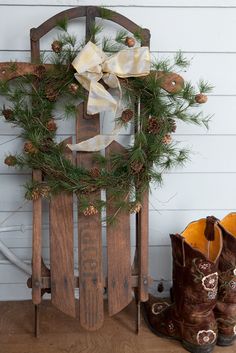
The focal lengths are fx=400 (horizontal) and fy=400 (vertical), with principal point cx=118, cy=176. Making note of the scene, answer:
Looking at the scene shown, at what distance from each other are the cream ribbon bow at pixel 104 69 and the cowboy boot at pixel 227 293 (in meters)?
0.47

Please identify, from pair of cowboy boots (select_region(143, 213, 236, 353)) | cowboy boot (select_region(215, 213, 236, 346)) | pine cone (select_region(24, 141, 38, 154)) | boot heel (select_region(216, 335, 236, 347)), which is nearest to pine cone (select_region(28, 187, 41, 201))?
pine cone (select_region(24, 141, 38, 154))

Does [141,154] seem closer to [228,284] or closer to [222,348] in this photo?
[228,284]

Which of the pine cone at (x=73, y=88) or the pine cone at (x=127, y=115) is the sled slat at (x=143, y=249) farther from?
the pine cone at (x=73, y=88)

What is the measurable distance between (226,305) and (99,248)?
426mm

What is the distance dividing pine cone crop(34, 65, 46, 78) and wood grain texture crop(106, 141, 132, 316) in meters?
0.47

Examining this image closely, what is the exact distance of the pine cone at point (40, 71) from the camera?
1125mm

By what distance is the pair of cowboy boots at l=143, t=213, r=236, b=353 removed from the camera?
1133mm

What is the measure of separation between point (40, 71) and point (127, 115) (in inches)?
10.9

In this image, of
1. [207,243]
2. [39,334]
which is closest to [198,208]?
[207,243]

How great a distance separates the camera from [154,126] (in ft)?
3.65

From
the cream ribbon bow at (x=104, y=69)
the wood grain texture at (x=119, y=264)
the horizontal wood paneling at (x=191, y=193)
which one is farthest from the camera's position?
Answer: the horizontal wood paneling at (x=191, y=193)

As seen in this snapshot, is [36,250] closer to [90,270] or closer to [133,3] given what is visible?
[90,270]

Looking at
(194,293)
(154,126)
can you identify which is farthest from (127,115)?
(194,293)

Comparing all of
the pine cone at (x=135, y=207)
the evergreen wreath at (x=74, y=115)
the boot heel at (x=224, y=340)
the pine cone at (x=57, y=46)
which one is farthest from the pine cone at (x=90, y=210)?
the boot heel at (x=224, y=340)
